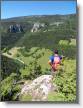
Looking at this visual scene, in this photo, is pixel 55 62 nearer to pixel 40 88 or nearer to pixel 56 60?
pixel 56 60

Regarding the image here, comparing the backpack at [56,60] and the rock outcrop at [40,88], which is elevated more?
the backpack at [56,60]

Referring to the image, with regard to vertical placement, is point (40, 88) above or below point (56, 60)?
below

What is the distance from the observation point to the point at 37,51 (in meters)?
1.22

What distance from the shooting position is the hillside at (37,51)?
120 cm

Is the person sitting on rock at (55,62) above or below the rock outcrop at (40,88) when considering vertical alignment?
above

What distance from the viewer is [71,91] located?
1189 millimetres

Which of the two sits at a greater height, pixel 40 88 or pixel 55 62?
pixel 55 62

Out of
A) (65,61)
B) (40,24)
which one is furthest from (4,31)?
(65,61)

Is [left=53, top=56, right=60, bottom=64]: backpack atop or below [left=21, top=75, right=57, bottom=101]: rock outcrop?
atop

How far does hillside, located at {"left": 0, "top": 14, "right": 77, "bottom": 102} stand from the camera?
120cm

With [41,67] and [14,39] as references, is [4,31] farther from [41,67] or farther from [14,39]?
[41,67]

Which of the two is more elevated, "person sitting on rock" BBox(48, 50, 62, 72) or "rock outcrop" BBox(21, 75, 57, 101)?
"person sitting on rock" BBox(48, 50, 62, 72)

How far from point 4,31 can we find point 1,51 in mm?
100

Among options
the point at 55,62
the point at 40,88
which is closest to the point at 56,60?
the point at 55,62
